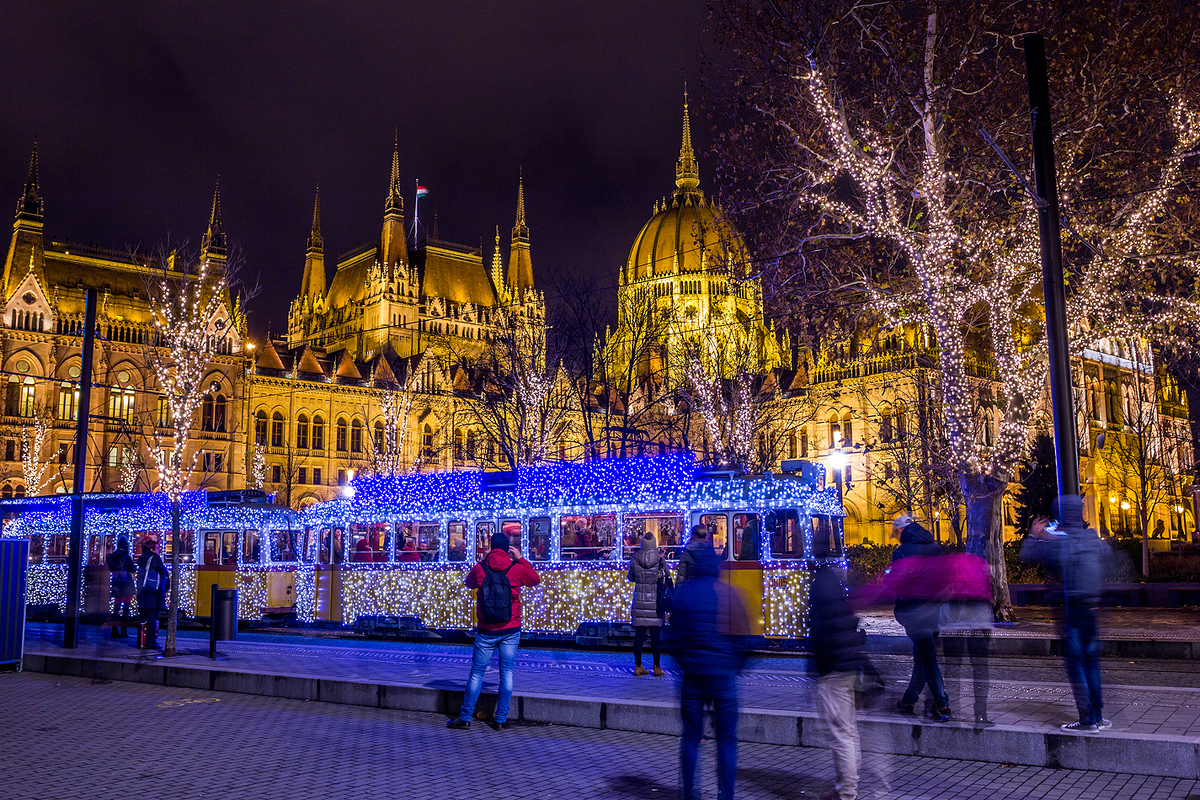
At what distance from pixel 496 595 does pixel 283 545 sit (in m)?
15.1

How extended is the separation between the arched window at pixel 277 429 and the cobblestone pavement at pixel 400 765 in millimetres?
65000

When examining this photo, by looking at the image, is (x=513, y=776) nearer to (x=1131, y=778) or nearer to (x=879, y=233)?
(x=1131, y=778)

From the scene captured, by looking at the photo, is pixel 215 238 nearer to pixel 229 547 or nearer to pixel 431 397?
pixel 431 397

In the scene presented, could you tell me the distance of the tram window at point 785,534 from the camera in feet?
54.4

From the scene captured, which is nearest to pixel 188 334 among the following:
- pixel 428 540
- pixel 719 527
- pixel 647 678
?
pixel 428 540

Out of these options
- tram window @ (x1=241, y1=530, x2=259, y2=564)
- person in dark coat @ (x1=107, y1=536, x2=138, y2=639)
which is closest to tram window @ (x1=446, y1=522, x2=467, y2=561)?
person in dark coat @ (x1=107, y1=536, x2=138, y2=639)

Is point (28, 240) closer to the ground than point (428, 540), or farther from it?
farther from it

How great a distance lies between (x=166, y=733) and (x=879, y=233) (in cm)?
1548

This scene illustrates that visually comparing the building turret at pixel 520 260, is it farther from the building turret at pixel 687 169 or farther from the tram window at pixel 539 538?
the tram window at pixel 539 538

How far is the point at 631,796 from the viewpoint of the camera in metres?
7.21

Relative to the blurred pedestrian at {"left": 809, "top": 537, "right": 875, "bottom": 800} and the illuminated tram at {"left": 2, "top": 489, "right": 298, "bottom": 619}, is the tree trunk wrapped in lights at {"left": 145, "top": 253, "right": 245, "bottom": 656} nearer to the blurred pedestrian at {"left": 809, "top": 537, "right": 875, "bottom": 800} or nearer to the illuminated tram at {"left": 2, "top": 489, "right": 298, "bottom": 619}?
the illuminated tram at {"left": 2, "top": 489, "right": 298, "bottom": 619}

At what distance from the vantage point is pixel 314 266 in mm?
113125

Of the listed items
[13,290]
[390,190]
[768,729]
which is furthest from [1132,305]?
[390,190]

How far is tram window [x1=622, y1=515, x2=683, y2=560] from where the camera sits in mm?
17453
